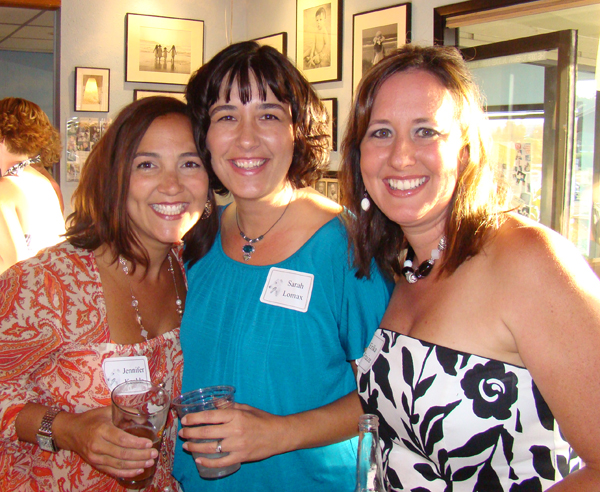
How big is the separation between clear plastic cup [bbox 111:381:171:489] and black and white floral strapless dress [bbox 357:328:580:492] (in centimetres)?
58

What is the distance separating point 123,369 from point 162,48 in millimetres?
4223

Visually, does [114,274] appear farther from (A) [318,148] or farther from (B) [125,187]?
(A) [318,148]

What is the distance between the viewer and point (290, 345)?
1.58m

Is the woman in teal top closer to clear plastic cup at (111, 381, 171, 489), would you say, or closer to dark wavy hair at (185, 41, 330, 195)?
dark wavy hair at (185, 41, 330, 195)

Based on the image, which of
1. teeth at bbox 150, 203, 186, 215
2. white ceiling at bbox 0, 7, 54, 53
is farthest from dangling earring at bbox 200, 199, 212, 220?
white ceiling at bbox 0, 7, 54, 53

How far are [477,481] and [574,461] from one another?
23 cm

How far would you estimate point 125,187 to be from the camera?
5.35 ft

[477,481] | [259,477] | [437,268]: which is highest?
[437,268]

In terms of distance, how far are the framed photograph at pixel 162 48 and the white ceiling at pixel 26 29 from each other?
1.81 metres

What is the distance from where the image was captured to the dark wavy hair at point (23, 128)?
357 cm

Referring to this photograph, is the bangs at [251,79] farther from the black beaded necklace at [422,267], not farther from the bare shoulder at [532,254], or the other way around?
the bare shoulder at [532,254]

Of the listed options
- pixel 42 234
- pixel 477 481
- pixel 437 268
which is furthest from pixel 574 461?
pixel 42 234

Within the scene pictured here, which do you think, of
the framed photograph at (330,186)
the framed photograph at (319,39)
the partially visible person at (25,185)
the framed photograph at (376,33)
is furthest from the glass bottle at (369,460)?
the framed photograph at (319,39)

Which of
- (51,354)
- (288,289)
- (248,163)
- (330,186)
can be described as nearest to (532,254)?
(288,289)
